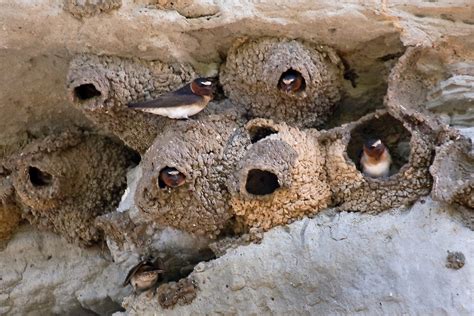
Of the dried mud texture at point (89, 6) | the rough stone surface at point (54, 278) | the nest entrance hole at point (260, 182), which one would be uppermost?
the dried mud texture at point (89, 6)

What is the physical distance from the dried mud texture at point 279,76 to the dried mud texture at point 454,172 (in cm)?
67

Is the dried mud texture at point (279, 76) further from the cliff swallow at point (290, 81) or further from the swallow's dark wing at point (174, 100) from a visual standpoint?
the swallow's dark wing at point (174, 100)

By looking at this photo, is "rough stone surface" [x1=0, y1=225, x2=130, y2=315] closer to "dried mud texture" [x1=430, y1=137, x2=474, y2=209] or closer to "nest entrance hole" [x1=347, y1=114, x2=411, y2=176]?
"nest entrance hole" [x1=347, y1=114, x2=411, y2=176]

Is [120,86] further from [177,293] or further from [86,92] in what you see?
[177,293]

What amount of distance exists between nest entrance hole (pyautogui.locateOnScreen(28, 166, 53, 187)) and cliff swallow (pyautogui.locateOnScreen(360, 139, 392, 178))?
1.66 metres

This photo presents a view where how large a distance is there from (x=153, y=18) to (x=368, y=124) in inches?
42.8

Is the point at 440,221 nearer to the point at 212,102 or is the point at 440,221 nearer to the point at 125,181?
the point at 212,102

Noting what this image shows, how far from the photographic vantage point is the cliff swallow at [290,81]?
12.3 ft

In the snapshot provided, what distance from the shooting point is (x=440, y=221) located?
338 centimetres

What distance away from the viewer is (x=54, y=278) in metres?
4.45

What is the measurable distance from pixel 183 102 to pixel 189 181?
0.36 meters

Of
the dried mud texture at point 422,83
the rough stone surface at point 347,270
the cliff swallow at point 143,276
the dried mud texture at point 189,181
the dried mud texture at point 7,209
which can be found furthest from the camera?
the dried mud texture at point 7,209

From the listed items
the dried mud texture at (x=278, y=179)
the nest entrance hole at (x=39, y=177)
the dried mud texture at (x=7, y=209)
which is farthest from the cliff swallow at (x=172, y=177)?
the dried mud texture at (x=7, y=209)

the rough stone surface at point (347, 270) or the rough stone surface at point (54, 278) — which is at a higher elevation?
the rough stone surface at point (347, 270)
